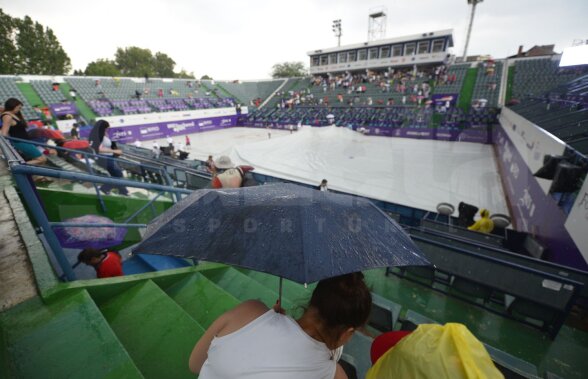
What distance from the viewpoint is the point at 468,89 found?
23.6 m

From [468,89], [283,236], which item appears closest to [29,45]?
[283,236]

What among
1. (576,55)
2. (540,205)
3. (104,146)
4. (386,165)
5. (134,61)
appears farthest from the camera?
(134,61)

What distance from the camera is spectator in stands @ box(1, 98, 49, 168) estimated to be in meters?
4.12

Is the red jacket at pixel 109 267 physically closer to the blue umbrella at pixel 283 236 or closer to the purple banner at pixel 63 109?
the blue umbrella at pixel 283 236

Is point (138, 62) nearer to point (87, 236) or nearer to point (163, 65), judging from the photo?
point (163, 65)

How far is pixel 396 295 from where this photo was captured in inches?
151

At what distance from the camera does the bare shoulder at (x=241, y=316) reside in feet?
3.38

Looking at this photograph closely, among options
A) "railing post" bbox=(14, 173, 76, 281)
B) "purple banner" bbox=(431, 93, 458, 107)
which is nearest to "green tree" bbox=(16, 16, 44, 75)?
"railing post" bbox=(14, 173, 76, 281)

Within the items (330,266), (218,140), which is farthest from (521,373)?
(218,140)

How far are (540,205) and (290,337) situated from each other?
743cm

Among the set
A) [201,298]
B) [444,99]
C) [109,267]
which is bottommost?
[201,298]

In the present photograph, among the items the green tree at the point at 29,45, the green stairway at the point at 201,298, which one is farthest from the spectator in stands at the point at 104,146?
the green tree at the point at 29,45

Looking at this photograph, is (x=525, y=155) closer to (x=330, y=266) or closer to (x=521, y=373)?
(x=521, y=373)

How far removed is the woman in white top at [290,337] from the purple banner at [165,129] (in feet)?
68.8
